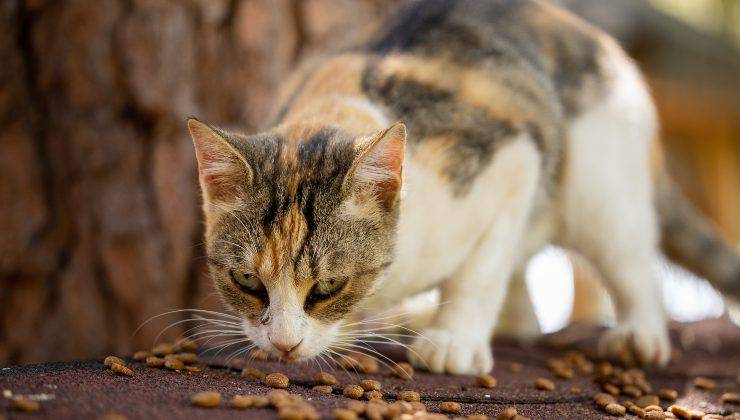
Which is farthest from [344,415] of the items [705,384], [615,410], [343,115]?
[705,384]

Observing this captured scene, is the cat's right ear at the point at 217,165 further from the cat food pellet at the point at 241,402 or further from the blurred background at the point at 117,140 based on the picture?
the blurred background at the point at 117,140

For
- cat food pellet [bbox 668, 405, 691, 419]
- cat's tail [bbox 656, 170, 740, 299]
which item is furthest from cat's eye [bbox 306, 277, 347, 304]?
cat's tail [bbox 656, 170, 740, 299]

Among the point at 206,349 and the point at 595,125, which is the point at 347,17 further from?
the point at 206,349

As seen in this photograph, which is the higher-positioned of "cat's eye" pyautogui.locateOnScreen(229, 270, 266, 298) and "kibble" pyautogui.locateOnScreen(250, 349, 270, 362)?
"cat's eye" pyautogui.locateOnScreen(229, 270, 266, 298)

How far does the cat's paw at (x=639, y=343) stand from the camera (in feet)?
9.88

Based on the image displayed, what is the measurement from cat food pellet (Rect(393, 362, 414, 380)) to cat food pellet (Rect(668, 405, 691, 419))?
2.71 ft

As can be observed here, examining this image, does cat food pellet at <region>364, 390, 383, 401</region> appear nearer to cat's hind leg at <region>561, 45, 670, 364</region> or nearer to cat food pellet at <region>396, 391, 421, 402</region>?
cat food pellet at <region>396, 391, 421, 402</region>

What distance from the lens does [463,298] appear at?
2.64 meters

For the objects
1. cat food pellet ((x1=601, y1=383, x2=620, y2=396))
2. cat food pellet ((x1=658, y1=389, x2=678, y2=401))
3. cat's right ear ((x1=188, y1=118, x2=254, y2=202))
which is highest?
cat's right ear ((x1=188, y1=118, x2=254, y2=202))

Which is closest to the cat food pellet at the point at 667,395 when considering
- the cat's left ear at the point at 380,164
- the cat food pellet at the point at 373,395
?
the cat food pellet at the point at 373,395

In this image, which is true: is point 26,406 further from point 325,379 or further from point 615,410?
point 615,410

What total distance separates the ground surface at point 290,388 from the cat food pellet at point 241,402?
0.02 m

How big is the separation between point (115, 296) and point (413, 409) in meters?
2.59

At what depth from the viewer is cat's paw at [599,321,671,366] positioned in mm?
3012
